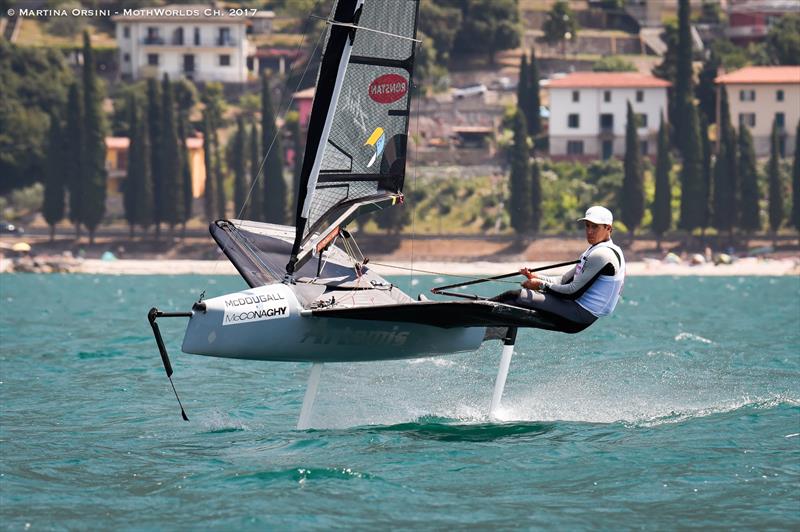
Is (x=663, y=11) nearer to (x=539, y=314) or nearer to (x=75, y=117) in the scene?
(x=75, y=117)

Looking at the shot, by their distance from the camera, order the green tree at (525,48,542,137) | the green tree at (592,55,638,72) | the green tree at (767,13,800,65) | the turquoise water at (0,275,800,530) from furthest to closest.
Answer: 1. the green tree at (592,55,638,72)
2. the green tree at (767,13,800,65)
3. the green tree at (525,48,542,137)
4. the turquoise water at (0,275,800,530)

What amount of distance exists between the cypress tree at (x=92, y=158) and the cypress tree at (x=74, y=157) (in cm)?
24

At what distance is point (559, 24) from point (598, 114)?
1975 centimetres

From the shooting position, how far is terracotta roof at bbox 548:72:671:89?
286ft

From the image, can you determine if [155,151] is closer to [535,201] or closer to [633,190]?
[535,201]

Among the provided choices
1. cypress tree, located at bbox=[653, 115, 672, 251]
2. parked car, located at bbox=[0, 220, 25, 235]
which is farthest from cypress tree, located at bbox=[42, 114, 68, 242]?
cypress tree, located at bbox=[653, 115, 672, 251]

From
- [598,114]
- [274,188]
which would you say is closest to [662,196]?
[598,114]

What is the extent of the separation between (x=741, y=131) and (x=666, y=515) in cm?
6360

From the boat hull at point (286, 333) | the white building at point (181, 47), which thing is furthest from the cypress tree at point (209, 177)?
the boat hull at point (286, 333)

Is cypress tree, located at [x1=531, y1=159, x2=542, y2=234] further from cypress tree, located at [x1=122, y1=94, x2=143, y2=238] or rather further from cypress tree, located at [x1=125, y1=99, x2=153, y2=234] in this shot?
cypress tree, located at [x1=122, y1=94, x2=143, y2=238]

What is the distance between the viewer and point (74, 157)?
74188 millimetres

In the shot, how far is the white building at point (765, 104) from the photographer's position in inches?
3337

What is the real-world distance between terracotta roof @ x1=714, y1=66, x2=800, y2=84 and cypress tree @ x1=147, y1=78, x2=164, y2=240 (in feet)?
104

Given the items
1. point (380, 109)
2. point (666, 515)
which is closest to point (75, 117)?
point (380, 109)
